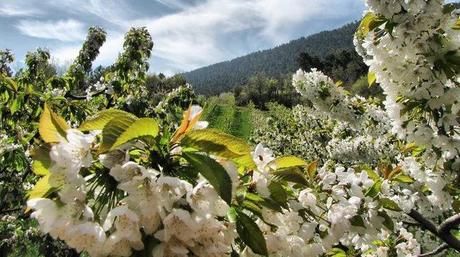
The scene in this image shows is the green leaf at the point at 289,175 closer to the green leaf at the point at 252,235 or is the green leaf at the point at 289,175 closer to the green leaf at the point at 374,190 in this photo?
the green leaf at the point at 252,235

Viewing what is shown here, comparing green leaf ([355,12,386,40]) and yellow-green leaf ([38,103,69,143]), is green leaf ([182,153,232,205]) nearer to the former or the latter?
yellow-green leaf ([38,103,69,143])

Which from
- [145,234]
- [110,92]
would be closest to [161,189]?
[145,234]

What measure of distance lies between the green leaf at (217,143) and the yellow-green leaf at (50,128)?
0.33m

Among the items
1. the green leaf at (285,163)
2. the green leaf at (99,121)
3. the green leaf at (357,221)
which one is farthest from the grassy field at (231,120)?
the green leaf at (99,121)

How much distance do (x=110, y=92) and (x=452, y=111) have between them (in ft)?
15.3

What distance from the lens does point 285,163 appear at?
145 cm

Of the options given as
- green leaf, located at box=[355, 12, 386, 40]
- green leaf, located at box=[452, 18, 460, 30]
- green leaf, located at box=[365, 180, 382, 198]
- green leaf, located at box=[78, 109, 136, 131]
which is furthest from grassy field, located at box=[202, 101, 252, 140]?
green leaf, located at box=[78, 109, 136, 131]

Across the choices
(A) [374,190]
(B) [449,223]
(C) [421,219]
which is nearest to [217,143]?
(A) [374,190]

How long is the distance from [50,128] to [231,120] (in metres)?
61.2

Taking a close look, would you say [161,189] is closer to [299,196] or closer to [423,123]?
[299,196]

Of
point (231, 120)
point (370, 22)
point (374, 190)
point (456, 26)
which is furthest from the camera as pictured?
point (231, 120)

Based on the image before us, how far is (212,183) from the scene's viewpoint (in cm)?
116

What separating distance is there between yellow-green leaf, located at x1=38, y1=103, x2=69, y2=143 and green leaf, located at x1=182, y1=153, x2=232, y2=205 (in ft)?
1.10

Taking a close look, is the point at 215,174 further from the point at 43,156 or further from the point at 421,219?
the point at 421,219
